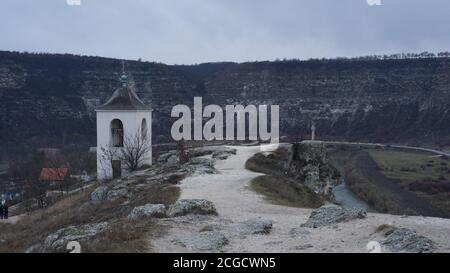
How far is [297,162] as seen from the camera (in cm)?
2606

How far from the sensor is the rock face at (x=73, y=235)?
10.5 metres

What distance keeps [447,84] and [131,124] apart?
74149 millimetres

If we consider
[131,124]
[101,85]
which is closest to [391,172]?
[131,124]

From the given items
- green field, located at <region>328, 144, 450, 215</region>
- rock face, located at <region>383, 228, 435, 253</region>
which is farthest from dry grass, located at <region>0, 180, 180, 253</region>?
green field, located at <region>328, 144, 450, 215</region>

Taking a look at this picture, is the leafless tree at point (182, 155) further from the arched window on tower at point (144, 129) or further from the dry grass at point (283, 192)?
the dry grass at point (283, 192)

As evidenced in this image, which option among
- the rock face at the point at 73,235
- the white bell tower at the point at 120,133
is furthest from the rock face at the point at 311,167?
the rock face at the point at 73,235

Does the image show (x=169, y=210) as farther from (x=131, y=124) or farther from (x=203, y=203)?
(x=131, y=124)

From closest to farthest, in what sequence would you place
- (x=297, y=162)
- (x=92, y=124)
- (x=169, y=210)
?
(x=169, y=210) → (x=297, y=162) → (x=92, y=124)

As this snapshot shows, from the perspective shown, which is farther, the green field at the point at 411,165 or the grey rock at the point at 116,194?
the green field at the point at 411,165

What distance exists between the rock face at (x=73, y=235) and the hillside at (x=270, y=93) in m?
56.9

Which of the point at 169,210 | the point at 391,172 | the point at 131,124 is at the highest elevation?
the point at 131,124

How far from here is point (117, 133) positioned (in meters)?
24.7

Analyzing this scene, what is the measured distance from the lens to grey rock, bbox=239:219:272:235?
1130 cm

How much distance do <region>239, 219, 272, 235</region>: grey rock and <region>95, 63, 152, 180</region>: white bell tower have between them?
488 inches
